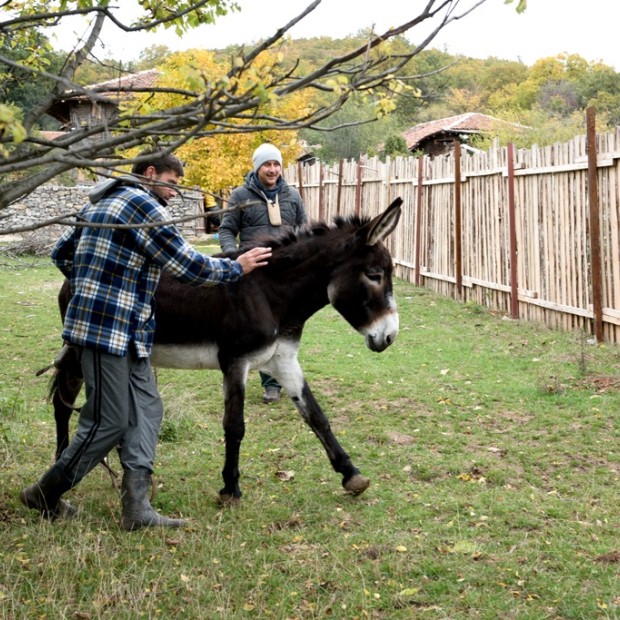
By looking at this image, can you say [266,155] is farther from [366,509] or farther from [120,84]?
[120,84]

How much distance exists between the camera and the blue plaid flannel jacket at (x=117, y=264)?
418 centimetres

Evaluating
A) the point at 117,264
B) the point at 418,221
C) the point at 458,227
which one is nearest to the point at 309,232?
the point at 117,264

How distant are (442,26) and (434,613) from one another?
2464 mm

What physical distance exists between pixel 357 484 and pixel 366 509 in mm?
179

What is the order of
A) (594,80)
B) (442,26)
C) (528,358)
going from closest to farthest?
1. (442,26)
2. (528,358)
3. (594,80)

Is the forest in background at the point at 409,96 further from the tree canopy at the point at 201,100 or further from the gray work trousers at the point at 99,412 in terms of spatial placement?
the gray work trousers at the point at 99,412

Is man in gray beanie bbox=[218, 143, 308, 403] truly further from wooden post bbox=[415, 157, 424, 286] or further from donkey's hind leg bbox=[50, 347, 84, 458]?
wooden post bbox=[415, 157, 424, 286]

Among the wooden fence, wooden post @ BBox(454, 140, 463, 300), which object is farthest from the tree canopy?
wooden post @ BBox(454, 140, 463, 300)

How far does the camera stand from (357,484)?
503 cm

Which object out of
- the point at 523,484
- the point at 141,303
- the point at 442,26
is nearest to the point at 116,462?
the point at 141,303

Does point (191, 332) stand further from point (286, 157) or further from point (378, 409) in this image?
point (286, 157)

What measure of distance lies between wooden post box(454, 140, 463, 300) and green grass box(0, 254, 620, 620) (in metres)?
4.80

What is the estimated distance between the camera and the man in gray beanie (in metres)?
6.91

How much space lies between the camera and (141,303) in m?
4.37
